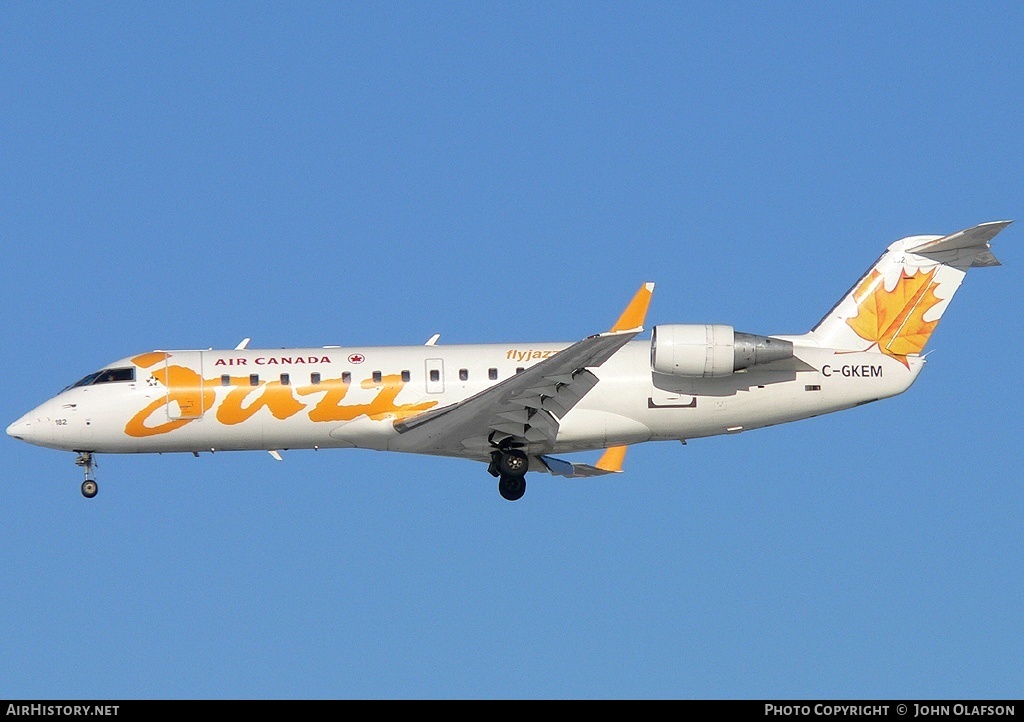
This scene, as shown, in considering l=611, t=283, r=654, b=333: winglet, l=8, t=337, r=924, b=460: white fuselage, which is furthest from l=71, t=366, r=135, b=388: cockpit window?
l=611, t=283, r=654, b=333: winglet

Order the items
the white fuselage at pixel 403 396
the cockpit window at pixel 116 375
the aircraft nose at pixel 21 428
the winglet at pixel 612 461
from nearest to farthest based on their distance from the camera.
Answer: the white fuselage at pixel 403 396 < the cockpit window at pixel 116 375 < the aircraft nose at pixel 21 428 < the winglet at pixel 612 461

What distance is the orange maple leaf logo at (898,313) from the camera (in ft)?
93.3

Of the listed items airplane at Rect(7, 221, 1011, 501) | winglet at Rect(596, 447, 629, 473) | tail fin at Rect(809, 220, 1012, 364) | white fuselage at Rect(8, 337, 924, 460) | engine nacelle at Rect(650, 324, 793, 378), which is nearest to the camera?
engine nacelle at Rect(650, 324, 793, 378)

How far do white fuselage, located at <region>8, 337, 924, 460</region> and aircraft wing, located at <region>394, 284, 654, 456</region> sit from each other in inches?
14.6

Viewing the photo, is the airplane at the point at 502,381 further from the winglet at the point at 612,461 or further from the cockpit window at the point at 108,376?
the winglet at the point at 612,461

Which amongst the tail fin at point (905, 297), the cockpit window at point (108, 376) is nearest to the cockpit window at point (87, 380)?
the cockpit window at point (108, 376)

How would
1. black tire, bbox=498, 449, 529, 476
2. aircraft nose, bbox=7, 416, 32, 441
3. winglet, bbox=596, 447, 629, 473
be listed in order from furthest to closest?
winglet, bbox=596, 447, 629, 473, aircraft nose, bbox=7, 416, 32, 441, black tire, bbox=498, 449, 529, 476

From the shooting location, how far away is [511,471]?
89.6 feet

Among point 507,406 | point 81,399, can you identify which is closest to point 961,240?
point 507,406

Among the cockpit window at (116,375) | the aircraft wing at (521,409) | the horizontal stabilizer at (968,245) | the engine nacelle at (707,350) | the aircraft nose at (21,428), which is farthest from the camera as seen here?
the aircraft nose at (21,428)

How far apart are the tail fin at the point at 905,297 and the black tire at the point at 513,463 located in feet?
21.8

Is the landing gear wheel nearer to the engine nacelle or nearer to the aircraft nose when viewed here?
the engine nacelle

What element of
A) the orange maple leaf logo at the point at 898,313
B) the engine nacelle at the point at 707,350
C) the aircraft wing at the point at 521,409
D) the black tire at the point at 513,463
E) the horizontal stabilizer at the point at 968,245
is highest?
the horizontal stabilizer at the point at 968,245

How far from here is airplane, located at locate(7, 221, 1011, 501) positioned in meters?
27.1
